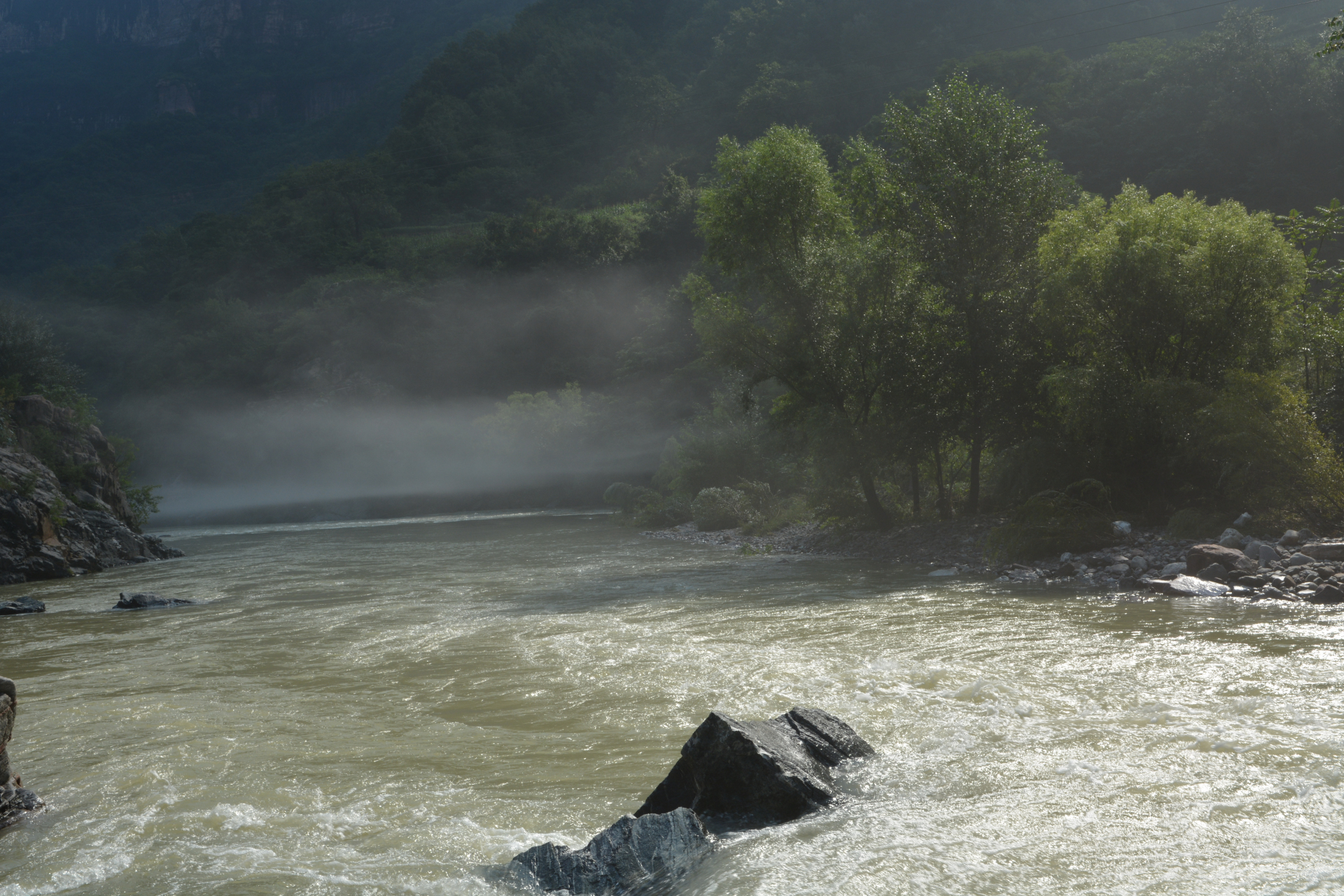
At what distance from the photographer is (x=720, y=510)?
3055 cm

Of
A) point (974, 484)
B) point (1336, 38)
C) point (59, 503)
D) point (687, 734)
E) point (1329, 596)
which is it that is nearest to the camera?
point (687, 734)

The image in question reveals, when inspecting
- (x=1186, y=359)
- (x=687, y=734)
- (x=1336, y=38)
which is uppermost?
(x=1336, y=38)

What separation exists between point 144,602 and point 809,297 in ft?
50.5

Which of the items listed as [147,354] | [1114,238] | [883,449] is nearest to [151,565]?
[883,449]

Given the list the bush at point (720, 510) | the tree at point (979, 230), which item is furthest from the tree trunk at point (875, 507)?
the bush at point (720, 510)

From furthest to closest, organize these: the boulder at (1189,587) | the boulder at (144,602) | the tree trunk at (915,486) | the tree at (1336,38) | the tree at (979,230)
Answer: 1. the tree trunk at (915,486)
2. the tree at (979,230)
3. the boulder at (144,602)
4. the tree at (1336,38)
5. the boulder at (1189,587)

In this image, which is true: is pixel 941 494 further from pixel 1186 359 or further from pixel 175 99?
pixel 175 99

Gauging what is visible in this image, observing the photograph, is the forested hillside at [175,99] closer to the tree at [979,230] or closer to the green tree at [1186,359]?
the tree at [979,230]

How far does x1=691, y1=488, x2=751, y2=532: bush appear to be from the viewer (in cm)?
3034

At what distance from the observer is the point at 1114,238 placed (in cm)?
1653

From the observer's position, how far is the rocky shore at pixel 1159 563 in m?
12.0

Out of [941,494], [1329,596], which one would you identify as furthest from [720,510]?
[1329,596]

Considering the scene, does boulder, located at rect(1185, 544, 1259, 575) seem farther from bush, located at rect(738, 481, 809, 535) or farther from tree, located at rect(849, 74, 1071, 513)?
bush, located at rect(738, 481, 809, 535)

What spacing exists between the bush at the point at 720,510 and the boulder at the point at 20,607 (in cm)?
1897
